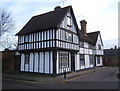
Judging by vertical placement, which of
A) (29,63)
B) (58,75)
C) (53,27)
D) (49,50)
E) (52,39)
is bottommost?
(58,75)

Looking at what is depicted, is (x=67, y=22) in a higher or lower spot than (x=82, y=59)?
higher

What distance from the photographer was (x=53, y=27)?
16906 mm

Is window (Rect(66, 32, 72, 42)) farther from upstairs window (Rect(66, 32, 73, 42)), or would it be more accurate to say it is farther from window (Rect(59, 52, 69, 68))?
window (Rect(59, 52, 69, 68))

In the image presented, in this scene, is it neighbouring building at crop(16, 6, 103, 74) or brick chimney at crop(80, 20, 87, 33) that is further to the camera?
brick chimney at crop(80, 20, 87, 33)

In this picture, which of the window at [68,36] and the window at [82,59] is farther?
the window at [82,59]

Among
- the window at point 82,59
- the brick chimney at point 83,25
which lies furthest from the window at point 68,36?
Result: the brick chimney at point 83,25

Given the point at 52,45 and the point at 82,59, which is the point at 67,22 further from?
the point at 82,59

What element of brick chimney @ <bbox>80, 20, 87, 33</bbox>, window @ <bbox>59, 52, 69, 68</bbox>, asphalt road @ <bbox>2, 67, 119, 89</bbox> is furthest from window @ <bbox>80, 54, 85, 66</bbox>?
asphalt road @ <bbox>2, 67, 119, 89</bbox>

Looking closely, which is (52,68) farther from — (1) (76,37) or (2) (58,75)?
(1) (76,37)

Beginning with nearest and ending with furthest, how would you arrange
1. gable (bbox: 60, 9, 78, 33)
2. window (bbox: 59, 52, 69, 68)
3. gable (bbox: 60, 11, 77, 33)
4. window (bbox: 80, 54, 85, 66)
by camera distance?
window (bbox: 59, 52, 69, 68) < gable (bbox: 60, 11, 77, 33) < gable (bbox: 60, 9, 78, 33) < window (bbox: 80, 54, 85, 66)

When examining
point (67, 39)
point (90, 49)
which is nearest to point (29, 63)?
point (67, 39)

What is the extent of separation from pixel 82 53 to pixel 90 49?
4.70 m

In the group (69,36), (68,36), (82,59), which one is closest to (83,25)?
(82,59)

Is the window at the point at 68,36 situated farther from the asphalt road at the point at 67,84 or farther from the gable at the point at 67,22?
the asphalt road at the point at 67,84
